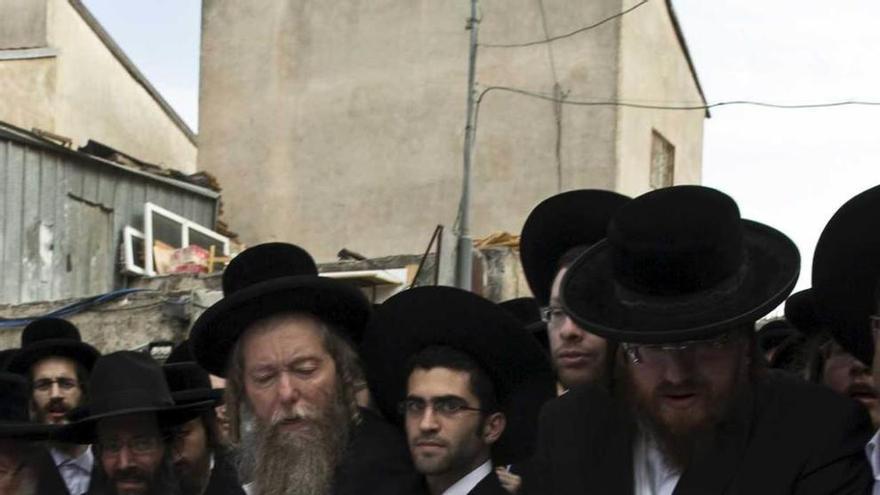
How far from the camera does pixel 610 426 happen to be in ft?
10.1

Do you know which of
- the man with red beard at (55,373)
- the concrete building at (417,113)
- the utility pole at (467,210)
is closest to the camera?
the man with red beard at (55,373)

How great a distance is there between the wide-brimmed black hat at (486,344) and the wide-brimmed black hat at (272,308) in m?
0.44

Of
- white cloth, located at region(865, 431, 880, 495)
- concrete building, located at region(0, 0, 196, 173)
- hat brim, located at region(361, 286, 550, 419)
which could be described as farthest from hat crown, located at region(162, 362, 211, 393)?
concrete building, located at region(0, 0, 196, 173)

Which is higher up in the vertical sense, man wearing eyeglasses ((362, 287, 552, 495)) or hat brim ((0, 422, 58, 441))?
man wearing eyeglasses ((362, 287, 552, 495))

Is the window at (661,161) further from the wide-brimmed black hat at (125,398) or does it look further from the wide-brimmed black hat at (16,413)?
the wide-brimmed black hat at (16,413)

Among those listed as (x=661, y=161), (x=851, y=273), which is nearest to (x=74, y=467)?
(x=851, y=273)

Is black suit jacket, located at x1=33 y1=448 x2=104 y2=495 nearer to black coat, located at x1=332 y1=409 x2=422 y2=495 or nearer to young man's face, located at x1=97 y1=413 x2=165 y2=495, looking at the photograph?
young man's face, located at x1=97 y1=413 x2=165 y2=495

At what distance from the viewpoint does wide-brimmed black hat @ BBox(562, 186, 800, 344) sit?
9.08 ft

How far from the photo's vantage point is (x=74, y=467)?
21.1ft

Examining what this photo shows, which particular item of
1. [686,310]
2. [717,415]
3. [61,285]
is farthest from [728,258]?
[61,285]

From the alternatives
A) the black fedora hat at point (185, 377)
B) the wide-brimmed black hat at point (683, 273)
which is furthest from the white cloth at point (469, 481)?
the black fedora hat at point (185, 377)

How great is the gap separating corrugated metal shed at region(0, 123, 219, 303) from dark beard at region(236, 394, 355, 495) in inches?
677

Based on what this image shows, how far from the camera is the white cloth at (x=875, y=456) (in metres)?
2.62

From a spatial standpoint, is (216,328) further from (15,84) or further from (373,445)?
(15,84)
